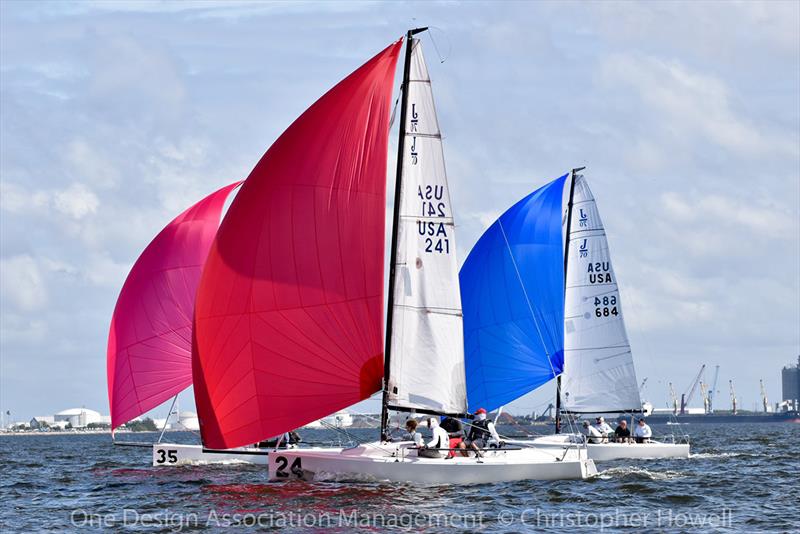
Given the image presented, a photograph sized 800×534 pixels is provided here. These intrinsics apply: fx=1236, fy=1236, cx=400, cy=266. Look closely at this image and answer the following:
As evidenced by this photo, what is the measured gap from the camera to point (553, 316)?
139 feet

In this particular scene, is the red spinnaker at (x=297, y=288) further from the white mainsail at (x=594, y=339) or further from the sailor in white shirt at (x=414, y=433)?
the white mainsail at (x=594, y=339)

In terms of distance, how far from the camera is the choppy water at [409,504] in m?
23.0

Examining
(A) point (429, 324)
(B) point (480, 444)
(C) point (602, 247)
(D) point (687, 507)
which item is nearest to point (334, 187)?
(A) point (429, 324)

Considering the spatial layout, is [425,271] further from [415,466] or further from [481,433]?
[415,466]

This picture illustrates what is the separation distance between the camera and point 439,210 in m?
27.9

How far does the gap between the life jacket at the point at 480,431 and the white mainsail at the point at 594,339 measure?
15516mm

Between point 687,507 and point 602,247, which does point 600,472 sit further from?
point 602,247

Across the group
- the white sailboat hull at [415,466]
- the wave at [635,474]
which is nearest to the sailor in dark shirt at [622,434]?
the wave at [635,474]

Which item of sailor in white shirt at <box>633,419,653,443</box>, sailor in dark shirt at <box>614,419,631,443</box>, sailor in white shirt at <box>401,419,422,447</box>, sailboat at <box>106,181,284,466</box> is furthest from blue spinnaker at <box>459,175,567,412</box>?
sailor in white shirt at <box>401,419,422,447</box>

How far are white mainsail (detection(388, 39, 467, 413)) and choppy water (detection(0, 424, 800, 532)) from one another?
244 cm

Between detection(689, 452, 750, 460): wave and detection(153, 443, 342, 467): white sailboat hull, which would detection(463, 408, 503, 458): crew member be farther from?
detection(689, 452, 750, 460): wave

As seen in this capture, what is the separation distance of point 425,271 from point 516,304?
13.0 m

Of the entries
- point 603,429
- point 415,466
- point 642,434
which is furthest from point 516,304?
point 415,466

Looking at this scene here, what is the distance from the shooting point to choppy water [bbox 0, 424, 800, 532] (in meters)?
23.0
